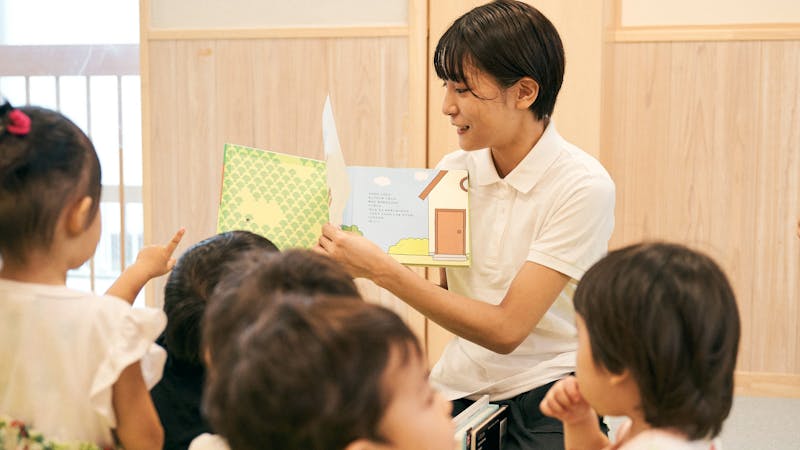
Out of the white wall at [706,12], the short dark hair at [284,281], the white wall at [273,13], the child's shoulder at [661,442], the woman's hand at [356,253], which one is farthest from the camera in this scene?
the white wall at [706,12]

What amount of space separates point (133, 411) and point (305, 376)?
0.41 meters

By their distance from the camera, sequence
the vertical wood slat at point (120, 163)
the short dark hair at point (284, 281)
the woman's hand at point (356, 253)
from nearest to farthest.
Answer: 1. the short dark hair at point (284, 281)
2. the woman's hand at point (356, 253)
3. the vertical wood slat at point (120, 163)

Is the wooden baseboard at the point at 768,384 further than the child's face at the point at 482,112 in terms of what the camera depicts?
Yes

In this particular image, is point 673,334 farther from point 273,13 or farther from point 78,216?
point 273,13

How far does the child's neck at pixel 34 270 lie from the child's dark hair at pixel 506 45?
808mm

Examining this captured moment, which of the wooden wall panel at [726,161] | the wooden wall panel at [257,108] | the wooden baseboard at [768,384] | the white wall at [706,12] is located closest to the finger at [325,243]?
the wooden wall panel at [257,108]

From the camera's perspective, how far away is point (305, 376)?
767 millimetres

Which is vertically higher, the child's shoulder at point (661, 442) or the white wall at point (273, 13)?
the white wall at point (273, 13)

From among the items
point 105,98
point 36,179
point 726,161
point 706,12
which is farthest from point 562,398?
point 105,98

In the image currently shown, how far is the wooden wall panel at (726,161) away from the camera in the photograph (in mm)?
2939

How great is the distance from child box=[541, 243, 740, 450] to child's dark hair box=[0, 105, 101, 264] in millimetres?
679

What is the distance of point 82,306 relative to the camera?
3.48ft

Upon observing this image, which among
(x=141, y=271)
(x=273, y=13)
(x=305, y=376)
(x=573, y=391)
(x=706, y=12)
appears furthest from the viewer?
(x=706, y=12)

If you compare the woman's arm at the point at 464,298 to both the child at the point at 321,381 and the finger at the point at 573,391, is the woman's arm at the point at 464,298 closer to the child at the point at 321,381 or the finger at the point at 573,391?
the finger at the point at 573,391
